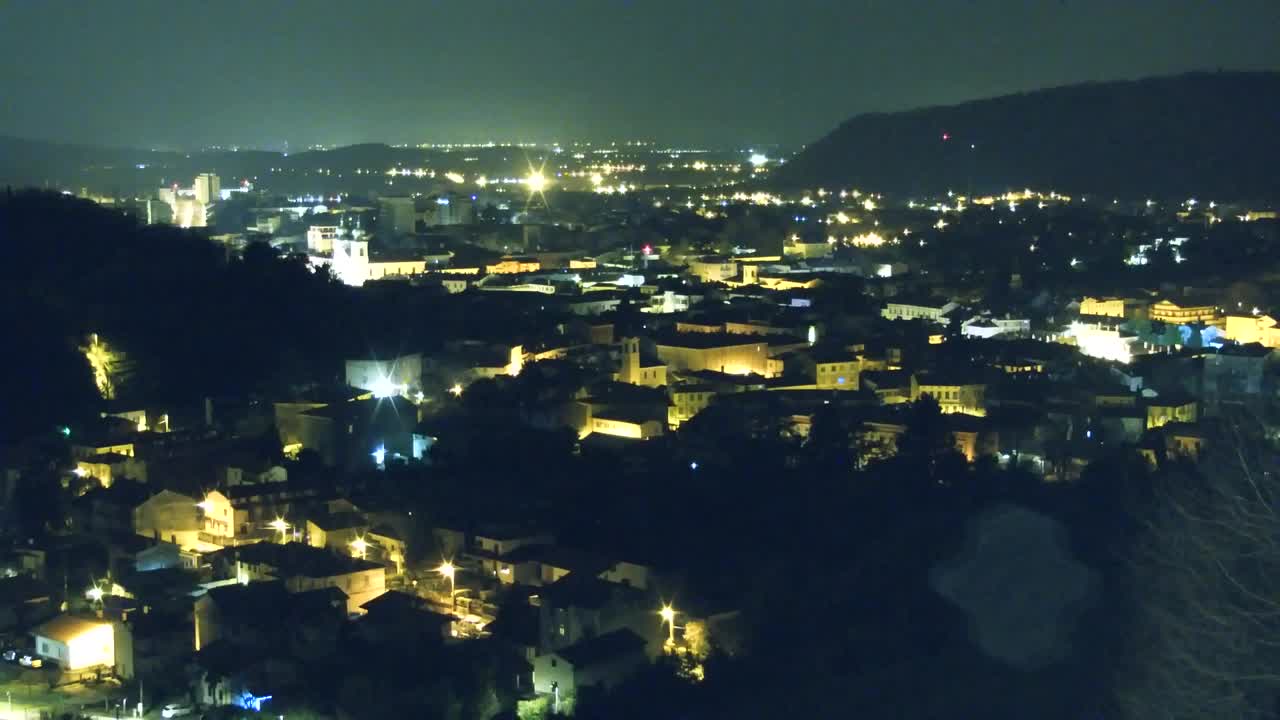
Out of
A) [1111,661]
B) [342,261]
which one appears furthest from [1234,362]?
[342,261]

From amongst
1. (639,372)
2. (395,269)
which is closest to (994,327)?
(639,372)

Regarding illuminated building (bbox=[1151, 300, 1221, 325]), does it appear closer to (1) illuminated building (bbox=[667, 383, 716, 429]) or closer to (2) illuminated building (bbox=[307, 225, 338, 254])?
(1) illuminated building (bbox=[667, 383, 716, 429])

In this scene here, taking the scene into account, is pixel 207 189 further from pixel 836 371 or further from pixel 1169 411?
pixel 1169 411

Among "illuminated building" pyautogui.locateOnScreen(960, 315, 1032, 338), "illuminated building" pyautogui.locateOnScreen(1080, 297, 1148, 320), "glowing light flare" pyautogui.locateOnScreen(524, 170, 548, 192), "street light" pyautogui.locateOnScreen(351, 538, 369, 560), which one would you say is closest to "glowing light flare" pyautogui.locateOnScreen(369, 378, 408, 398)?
"street light" pyautogui.locateOnScreen(351, 538, 369, 560)

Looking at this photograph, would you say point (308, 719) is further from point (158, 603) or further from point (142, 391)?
point (142, 391)

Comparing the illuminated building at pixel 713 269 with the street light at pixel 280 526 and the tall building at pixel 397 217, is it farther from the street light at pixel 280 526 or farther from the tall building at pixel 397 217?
the street light at pixel 280 526

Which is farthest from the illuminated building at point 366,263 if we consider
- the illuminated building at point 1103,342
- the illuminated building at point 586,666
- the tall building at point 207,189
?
the tall building at point 207,189

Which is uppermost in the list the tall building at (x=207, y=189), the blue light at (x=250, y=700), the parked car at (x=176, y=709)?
the tall building at (x=207, y=189)
